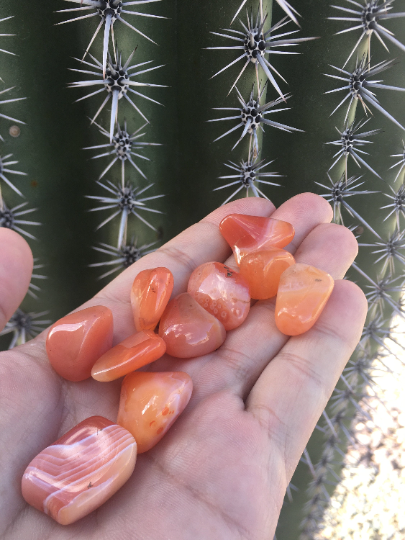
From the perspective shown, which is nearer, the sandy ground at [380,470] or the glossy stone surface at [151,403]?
the glossy stone surface at [151,403]

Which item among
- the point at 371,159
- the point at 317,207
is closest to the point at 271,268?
the point at 317,207

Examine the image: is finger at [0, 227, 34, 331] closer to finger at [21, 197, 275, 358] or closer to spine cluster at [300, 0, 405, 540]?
finger at [21, 197, 275, 358]

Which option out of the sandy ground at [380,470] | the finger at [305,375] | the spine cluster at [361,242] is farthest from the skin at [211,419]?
the sandy ground at [380,470]

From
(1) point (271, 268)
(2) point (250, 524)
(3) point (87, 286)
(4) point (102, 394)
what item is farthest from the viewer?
(3) point (87, 286)

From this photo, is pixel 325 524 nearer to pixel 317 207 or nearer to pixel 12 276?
pixel 317 207

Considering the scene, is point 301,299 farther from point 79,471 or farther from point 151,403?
point 79,471

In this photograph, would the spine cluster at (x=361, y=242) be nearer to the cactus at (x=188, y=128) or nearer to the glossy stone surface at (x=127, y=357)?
the cactus at (x=188, y=128)
